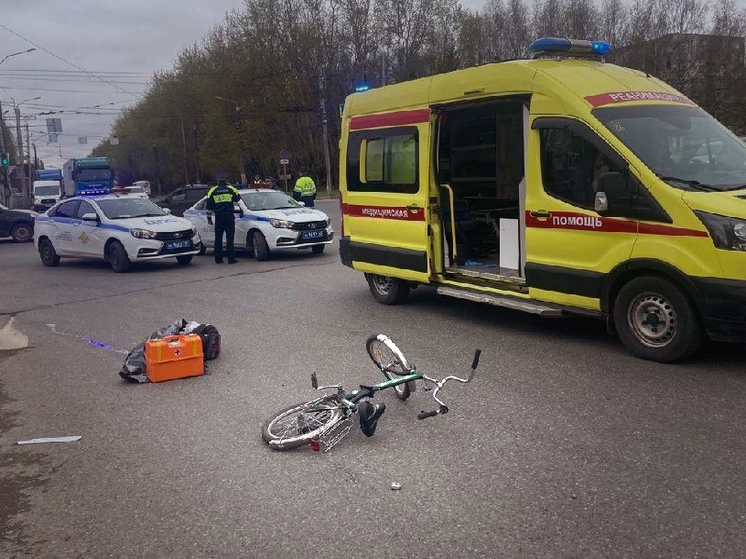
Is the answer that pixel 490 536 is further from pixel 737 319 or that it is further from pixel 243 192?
pixel 243 192

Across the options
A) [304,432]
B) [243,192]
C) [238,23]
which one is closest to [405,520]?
[304,432]

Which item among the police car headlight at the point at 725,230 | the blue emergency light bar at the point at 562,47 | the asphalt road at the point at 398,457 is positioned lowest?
the asphalt road at the point at 398,457

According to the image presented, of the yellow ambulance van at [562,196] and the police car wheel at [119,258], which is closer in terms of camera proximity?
the yellow ambulance van at [562,196]

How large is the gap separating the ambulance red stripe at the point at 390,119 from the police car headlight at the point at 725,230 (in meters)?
3.57

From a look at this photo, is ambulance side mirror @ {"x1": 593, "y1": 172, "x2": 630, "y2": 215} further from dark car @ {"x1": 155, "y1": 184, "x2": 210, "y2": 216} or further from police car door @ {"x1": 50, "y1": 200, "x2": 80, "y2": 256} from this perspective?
dark car @ {"x1": 155, "y1": 184, "x2": 210, "y2": 216}

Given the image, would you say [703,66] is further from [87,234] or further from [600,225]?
[600,225]

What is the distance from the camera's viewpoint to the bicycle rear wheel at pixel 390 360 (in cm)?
534

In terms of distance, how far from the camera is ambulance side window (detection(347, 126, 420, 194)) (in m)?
8.41

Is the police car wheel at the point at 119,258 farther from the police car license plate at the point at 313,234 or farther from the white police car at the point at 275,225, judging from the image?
the police car license plate at the point at 313,234

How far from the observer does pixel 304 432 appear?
4.72 metres

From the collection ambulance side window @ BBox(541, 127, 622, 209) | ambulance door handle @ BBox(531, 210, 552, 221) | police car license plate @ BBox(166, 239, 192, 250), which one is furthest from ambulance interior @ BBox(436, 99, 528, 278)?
police car license plate @ BBox(166, 239, 192, 250)

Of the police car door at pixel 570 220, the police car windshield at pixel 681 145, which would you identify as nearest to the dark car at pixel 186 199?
the police car door at pixel 570 220

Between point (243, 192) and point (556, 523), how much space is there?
13623mm

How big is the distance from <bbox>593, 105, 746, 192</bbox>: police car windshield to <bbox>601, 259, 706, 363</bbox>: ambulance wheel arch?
79 centimetres
